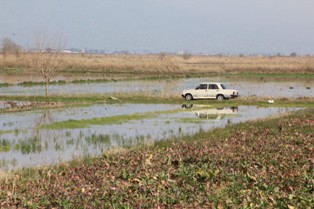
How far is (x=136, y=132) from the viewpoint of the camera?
80.6 feet

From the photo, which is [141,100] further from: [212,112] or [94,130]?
[94,130]

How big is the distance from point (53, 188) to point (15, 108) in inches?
949

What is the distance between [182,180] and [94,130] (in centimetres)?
1347

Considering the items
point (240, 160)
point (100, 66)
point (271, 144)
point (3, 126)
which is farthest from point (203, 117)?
point (100, 66)

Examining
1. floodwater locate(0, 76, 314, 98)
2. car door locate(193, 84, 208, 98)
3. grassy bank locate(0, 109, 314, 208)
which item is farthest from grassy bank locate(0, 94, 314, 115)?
grassy bank locate(0, 109, 314, 208)

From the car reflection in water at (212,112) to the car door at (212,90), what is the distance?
165 inches

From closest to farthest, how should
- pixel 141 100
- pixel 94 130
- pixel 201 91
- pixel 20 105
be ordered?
1. pixel 94 130
2. pixel 20 105
3. pixel 141 100
4. pixel 201 91

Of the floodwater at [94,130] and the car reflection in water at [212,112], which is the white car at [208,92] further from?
the car reflection in water at [212,112]

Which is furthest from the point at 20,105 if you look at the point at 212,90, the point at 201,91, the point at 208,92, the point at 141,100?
the point at 212,90

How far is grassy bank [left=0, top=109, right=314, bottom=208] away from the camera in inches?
398

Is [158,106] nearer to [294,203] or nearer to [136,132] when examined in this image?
[136,132]

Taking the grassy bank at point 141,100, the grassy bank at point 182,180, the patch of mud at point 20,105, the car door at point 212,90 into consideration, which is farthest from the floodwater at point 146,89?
the grassy bank at point 182,180

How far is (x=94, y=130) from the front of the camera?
83.0ft

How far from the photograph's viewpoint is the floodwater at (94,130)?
18.9m
